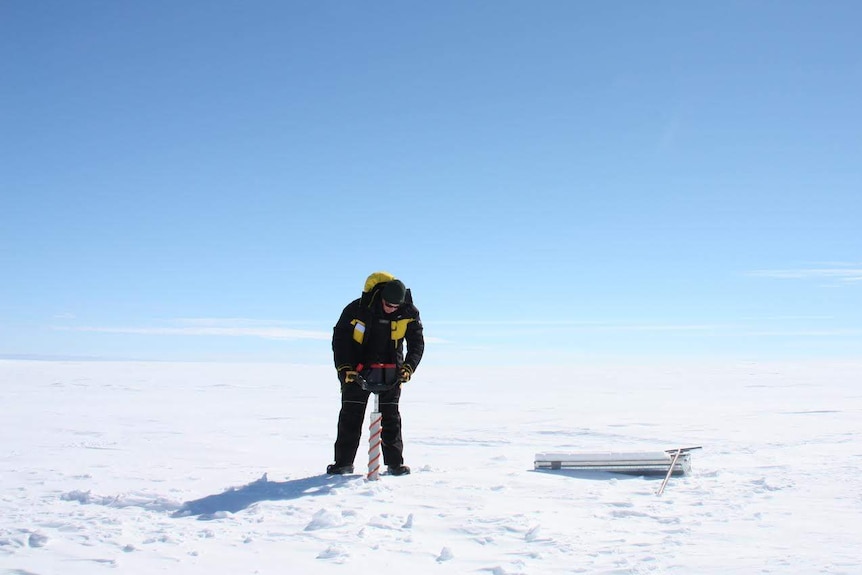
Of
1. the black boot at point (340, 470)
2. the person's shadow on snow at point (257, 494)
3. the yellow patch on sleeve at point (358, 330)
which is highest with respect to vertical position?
the yellow patch on sleeve at point (358, 330)

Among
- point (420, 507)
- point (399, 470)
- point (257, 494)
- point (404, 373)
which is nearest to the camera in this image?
point (420, 507)

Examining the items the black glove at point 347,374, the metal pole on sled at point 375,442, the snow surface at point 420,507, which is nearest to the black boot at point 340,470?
the snow surface at point 420,507

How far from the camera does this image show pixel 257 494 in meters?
4.75

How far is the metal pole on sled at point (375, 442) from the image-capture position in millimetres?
5332

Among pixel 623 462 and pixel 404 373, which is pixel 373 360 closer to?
pixel 404 373

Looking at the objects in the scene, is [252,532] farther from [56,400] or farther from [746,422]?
[56,400]

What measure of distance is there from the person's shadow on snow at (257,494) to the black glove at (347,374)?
0.83 m

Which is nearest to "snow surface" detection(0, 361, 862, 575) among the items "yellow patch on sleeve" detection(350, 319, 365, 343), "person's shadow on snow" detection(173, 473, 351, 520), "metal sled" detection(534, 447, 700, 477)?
"person's shadow on snow" detection(173, 473, 351, 520)

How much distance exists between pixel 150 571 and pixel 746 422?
10.6 meters

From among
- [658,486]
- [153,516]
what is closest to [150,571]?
[153,516]

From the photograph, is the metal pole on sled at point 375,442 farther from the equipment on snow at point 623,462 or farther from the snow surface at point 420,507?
the equipment on snow at point 623,462

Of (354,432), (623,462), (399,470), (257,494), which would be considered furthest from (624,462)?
(257,494)

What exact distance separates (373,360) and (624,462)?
8.11 feet

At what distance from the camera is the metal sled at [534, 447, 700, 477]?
18.4 ft
